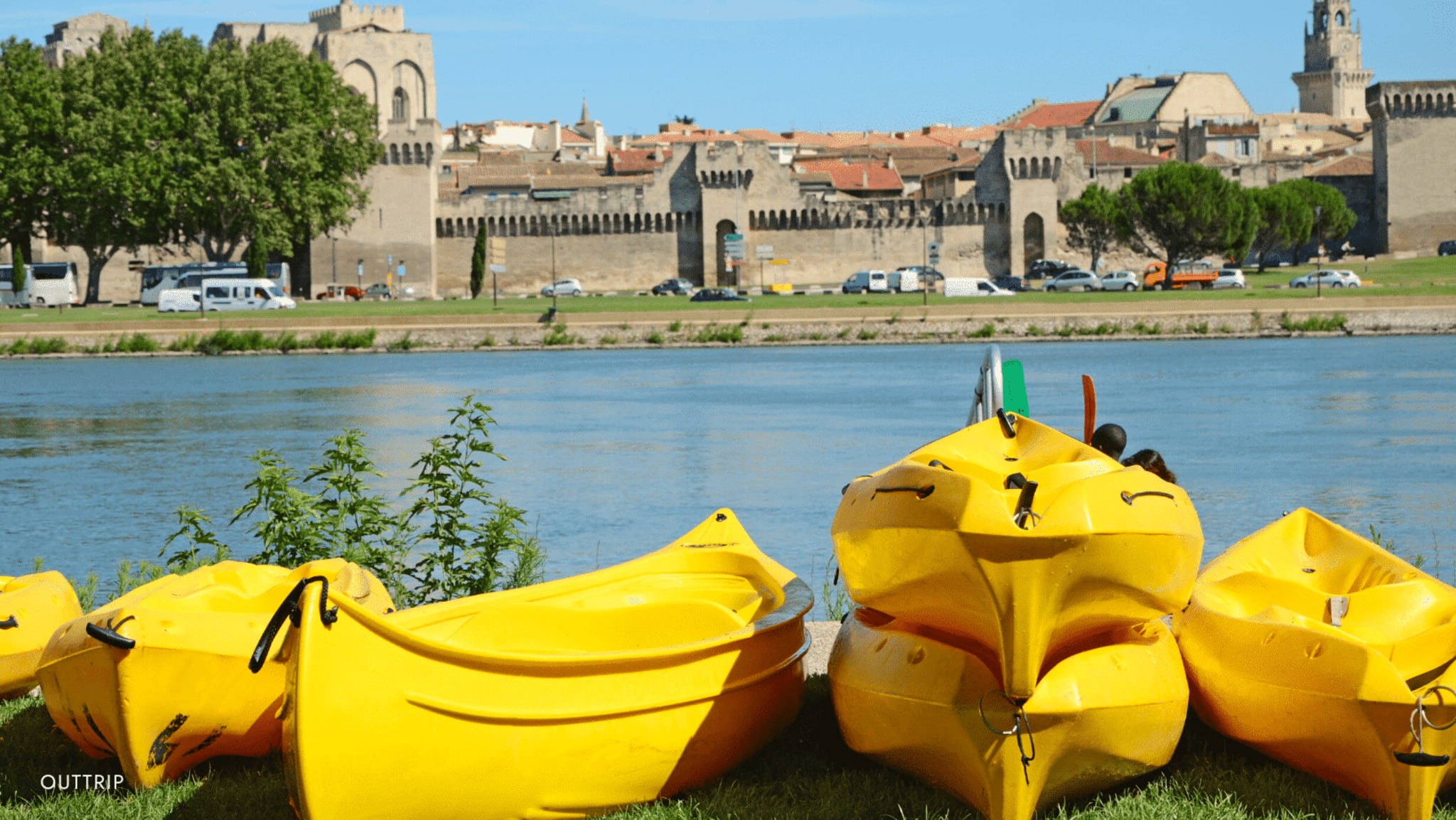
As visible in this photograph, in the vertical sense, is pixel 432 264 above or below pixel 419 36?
below

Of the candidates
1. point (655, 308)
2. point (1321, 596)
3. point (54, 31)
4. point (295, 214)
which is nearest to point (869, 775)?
point (1321, 596)

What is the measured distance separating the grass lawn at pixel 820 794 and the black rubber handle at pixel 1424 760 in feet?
0.75

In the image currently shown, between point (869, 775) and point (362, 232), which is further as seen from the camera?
point (362, 232)

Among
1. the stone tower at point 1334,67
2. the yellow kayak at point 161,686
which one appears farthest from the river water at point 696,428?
the stone tower at point 1334,67

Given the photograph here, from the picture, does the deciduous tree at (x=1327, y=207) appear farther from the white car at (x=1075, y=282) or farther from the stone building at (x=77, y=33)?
the stone building at (x=77, y=33)

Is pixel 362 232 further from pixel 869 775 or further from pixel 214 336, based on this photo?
pixel 869 775

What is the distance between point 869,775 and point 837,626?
76.2 inches

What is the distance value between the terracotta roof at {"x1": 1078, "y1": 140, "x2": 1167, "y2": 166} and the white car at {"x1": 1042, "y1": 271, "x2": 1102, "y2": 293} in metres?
15.3

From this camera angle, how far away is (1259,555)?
16.6ft

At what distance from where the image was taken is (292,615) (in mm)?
3689

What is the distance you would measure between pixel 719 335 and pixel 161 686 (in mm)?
31538

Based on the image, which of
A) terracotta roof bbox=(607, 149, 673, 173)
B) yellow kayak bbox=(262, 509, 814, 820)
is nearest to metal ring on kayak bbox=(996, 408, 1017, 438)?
yellow kayak bbox=(262, 509, 814, 820)

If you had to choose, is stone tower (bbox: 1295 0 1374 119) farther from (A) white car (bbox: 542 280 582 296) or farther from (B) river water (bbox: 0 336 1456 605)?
(B) river water (bbox: 0 336 1456 605)

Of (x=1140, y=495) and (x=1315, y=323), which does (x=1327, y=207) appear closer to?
(x=1315, y=323)
